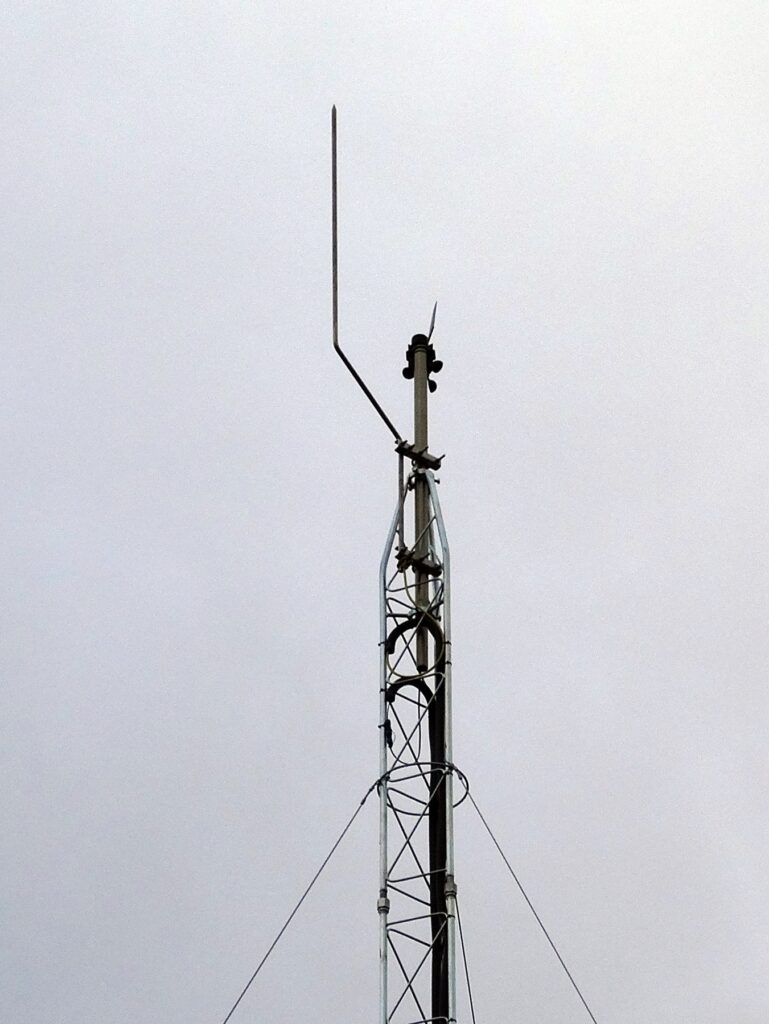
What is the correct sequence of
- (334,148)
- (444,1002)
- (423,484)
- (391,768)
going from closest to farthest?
(444,1002)
(391,768)
(423,484)
(334,148)

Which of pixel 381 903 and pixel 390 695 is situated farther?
pixel 390 695

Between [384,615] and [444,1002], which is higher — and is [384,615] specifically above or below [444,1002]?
above

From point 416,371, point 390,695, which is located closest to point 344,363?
point 416,371

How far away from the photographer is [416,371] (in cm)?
2091

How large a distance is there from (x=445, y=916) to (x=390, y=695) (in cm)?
264

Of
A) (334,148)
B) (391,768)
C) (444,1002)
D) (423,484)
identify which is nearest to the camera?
(444,1002)

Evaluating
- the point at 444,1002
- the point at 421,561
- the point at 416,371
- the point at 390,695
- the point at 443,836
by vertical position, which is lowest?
the point at 444,1002

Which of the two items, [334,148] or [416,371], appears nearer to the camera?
[416,371]

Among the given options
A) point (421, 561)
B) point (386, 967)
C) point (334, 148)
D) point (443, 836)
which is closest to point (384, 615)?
point (421, 561)

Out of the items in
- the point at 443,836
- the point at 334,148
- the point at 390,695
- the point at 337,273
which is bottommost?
the point at 443,836

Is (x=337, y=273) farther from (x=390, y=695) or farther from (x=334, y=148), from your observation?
(x=390, y=695)

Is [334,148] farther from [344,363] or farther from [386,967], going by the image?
[386,967]

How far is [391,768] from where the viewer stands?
18.9 m

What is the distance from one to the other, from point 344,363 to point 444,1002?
300 inches
